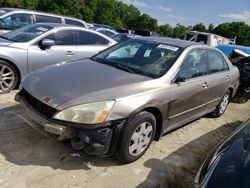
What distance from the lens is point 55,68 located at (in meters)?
4.23

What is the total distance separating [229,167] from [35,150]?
2.44 metres

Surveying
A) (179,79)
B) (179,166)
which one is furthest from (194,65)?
(179,166)

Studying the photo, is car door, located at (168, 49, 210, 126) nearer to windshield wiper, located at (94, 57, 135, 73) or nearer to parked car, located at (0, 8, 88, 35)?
windshield wiper, located at (94, 57, 135, 73)

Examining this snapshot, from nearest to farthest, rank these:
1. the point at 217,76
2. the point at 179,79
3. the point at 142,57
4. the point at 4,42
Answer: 1. the point at 179,79
2. the point at 142,57
3. the point at 217,76
4. the point at 4,42

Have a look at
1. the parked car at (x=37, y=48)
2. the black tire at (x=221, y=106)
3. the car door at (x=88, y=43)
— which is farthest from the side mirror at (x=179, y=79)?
the car door at (x=88, y=43)

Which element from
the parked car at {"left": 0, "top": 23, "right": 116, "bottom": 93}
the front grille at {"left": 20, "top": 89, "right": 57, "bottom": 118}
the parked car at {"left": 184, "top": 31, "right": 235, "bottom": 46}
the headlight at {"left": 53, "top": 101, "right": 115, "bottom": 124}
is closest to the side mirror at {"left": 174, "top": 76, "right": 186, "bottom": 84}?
the headlight at {"left": 53, "top": 101, "right": 115, "bottom": 124}

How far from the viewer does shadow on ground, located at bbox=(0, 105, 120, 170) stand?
3574 mm

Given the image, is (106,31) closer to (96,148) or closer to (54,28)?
(54,28)

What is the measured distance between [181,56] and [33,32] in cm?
346

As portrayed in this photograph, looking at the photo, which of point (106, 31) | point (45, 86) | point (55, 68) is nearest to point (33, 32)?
point (55, 68)

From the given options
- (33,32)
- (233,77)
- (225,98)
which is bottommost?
(225,98)

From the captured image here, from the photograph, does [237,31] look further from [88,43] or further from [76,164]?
[76,164]

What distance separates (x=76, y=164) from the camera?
3.63 metres

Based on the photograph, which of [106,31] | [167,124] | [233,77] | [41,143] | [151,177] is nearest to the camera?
[151,177]
